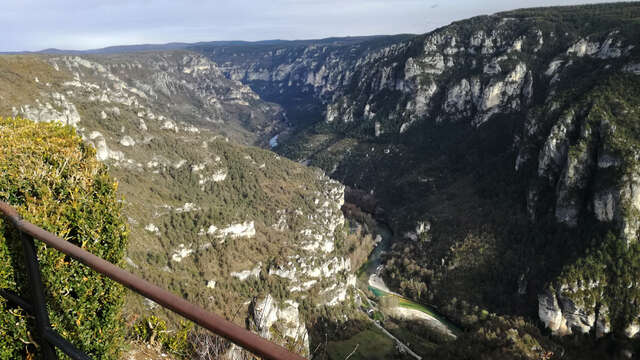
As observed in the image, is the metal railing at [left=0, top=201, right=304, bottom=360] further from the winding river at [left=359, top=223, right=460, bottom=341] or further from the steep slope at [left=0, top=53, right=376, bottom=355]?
the winding river at [left=359, top=223, right=460, bottom=341]

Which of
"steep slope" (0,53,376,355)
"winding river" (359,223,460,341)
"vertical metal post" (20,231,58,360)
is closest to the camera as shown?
"vertical metal post" (20,231,58,360)

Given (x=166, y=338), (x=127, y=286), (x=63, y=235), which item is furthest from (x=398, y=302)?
(x=127, y=286)

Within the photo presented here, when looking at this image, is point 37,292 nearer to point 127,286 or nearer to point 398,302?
point 127,286

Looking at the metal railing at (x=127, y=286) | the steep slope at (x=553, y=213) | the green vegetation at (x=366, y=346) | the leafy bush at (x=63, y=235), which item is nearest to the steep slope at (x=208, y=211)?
the green vegetation at (x=366, y=346)

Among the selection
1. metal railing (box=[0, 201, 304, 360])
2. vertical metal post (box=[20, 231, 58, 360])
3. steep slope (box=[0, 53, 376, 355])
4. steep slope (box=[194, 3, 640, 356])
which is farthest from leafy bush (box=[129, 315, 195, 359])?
steep slope (box=[194, 3, 640, 356])

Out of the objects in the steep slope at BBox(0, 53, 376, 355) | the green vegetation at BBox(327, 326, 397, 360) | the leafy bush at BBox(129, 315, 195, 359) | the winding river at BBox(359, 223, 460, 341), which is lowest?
the winding river at BBox(359, 223, 460, 341)

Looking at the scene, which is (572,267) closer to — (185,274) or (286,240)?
(286,240)
